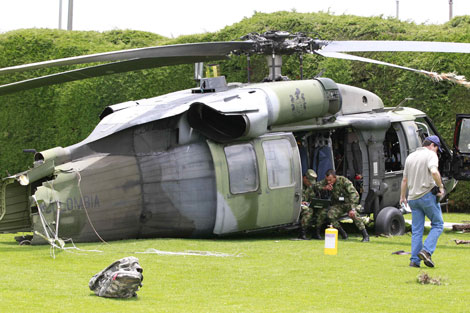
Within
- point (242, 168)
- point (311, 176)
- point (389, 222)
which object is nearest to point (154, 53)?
point (242, 168)

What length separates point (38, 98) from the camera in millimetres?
21766

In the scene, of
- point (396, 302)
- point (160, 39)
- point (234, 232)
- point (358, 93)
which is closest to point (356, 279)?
point (396, 302)

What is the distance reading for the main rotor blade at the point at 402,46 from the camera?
12.1m

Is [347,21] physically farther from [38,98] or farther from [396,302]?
[396,302]

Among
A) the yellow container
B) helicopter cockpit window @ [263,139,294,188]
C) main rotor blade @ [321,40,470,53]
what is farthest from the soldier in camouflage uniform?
main rotor blade @ [321,40,470,53]

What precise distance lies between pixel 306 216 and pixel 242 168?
1.63m

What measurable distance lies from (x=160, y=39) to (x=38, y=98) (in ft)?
12.6

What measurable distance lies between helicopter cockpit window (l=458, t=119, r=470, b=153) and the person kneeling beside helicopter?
270 centimetres

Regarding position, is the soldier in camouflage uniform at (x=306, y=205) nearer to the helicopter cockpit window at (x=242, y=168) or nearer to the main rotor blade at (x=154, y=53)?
the helicopter cockpit window at (x=242, y=168)

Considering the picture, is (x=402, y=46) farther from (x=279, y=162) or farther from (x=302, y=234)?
(x=302, y=234)

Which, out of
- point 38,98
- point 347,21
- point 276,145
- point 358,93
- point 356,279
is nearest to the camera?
point 356,279

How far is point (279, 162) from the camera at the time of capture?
12.9m

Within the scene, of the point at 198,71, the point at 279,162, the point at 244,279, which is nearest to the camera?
the point at 244,279

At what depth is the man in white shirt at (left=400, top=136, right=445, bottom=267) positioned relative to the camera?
10250 mm
